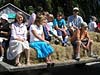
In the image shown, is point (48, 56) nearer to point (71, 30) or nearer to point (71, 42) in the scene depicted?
point (71, 42)

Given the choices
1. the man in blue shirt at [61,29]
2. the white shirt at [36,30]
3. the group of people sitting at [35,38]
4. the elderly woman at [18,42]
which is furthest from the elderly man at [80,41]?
the elderly woman at [18,42]

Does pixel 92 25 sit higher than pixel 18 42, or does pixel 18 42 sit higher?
pixel 92 25

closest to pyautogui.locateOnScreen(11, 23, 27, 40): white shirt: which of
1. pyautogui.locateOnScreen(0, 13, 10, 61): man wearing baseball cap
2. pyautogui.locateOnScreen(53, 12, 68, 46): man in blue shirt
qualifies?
pyautogui.locateOnScreen(0, 13, 10, 61): man wearing baseball cap

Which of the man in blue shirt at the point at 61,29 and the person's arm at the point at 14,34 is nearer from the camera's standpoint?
the person's arm at the point at 14,34

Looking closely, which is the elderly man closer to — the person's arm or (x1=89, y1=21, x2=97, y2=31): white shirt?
the person's arm

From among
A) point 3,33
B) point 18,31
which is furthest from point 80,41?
point 3,33

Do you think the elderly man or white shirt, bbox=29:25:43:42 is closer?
white shirt, bbox=29:25:43:42

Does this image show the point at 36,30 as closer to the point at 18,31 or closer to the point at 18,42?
the point at 18,31

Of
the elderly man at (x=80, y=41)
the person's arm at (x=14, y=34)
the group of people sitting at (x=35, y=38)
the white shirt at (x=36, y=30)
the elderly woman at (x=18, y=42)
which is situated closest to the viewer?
the elderly woman at (x=18, y=42)

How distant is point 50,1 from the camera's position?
2466 cm

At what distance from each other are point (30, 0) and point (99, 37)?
12923 millimetres

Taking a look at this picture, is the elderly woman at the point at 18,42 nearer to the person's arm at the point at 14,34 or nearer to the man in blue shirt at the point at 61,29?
the person's arm at the point at 14,34

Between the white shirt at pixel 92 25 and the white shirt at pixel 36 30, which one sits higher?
the white shirt at pixel 92 25

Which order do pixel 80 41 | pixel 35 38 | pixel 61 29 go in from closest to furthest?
pixel 35 38
pixel 80 41
pixel 61 29
